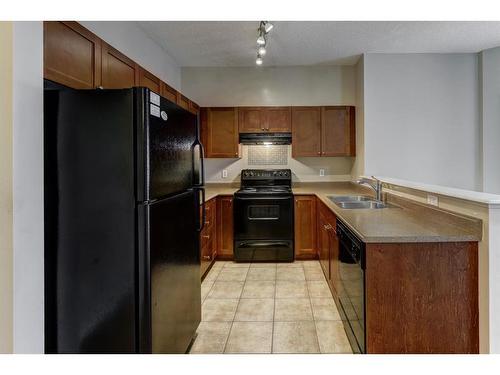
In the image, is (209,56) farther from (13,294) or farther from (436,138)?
(13,294)

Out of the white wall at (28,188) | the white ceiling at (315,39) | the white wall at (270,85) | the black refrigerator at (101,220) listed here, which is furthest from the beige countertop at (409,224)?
the white wall at (270,85)

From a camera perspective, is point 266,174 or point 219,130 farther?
point 266,174

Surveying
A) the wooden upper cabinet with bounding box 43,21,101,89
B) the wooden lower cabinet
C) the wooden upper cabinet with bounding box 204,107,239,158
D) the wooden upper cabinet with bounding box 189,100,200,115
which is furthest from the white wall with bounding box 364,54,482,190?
the wooden upper cabinet with bounding box 43,21,101,89

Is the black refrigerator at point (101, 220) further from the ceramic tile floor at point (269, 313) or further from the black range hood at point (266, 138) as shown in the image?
the black range hood at point (266, 138)

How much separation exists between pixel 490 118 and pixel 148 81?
159 inches

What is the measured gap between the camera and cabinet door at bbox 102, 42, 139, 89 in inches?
86.4

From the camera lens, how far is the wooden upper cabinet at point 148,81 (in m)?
2.78

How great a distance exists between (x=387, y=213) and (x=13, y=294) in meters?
2.26

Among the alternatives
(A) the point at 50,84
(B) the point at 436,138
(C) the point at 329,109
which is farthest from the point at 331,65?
(A) the point at 50,84

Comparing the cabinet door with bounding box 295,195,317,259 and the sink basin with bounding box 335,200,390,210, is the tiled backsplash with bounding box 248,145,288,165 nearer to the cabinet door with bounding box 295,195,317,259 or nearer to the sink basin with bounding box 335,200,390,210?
the cabinet door with bounding box 295,195,317,259

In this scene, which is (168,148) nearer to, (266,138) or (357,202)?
(357,202)

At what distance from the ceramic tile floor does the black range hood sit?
5.59 ft

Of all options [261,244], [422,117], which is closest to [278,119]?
[261,244]

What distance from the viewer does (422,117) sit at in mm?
3967
